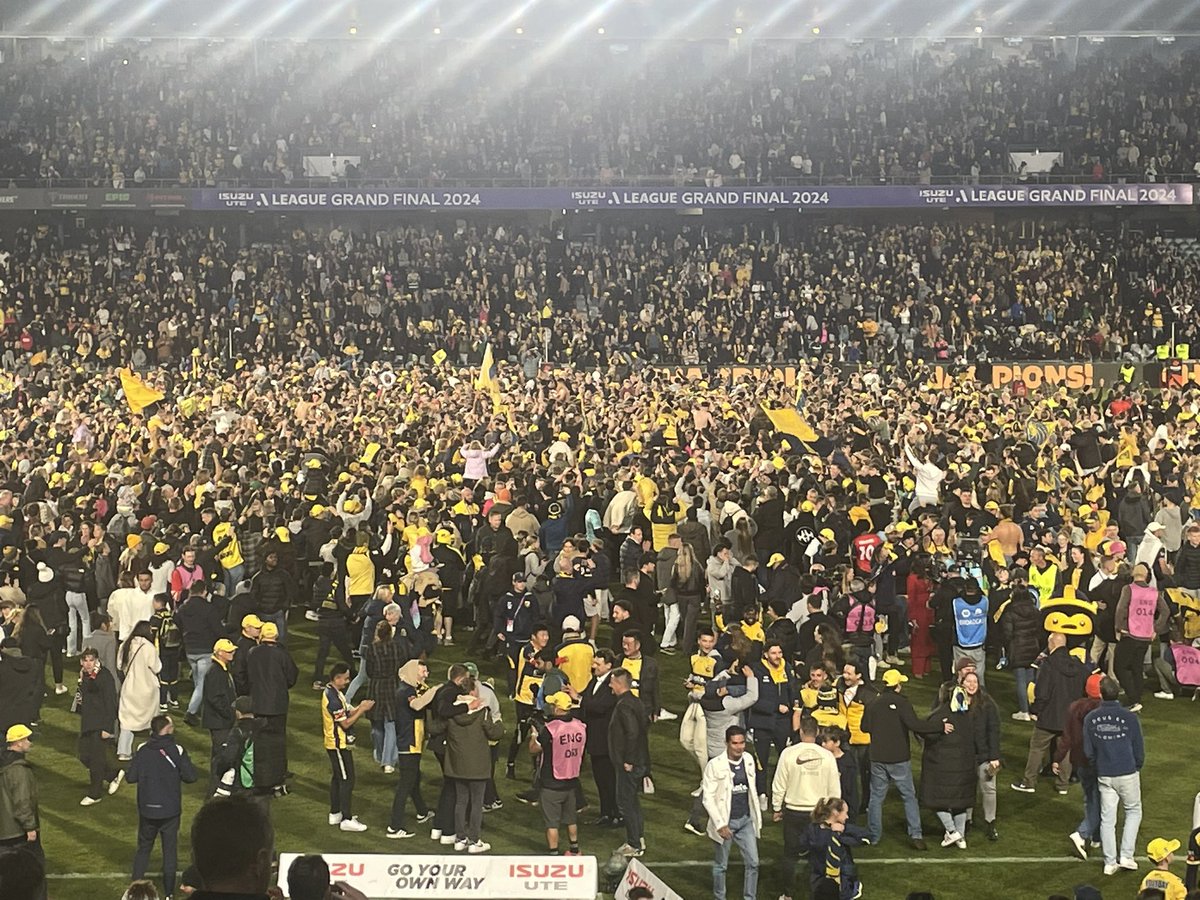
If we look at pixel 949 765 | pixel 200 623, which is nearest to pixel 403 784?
pixel 200 623

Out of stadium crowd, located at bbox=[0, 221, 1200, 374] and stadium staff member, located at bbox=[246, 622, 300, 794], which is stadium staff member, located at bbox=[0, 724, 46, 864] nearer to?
stadium staff member, located at bbox=[246, 622, 300, 794]

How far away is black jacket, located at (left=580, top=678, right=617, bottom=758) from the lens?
39.4 feet

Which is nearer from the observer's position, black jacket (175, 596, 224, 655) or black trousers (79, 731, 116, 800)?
black trousers (79, 731, 116, 800)

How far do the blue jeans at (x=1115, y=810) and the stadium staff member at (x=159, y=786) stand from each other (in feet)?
20.3

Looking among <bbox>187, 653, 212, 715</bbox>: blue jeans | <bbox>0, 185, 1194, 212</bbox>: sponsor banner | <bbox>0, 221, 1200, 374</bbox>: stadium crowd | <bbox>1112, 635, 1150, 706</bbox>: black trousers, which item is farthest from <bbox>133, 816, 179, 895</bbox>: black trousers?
<bbox>0, 185, 1194, 212</bbox>: sponsor banner

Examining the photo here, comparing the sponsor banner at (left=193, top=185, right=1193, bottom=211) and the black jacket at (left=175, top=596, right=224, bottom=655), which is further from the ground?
the sponsor banner at (left=193, top=185, right=1193, bottom=211)

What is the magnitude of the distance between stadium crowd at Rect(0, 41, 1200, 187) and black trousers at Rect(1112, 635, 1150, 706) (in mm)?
31151

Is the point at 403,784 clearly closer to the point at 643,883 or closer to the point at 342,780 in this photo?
the point at 342,780

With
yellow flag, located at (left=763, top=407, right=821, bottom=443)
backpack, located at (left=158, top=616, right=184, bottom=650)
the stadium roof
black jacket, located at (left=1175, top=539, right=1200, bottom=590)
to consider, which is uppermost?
the stadium roof

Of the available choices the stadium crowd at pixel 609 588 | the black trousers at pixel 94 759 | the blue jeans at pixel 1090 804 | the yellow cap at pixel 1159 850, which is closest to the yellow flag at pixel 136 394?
the stadium crowd at pixel 609 588

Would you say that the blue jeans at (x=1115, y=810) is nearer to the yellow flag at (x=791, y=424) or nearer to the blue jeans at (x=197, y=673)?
the blue jeans at (x=197, y=673)

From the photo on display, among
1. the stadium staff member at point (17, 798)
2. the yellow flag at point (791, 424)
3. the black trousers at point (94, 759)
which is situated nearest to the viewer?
the stadium staff member at point (17, 798)

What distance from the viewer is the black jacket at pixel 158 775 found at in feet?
35.3

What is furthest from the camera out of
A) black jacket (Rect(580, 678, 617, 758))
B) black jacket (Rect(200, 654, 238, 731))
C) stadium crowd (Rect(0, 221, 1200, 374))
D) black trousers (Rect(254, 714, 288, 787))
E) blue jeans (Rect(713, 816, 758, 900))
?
stadium crowd (Rect(0, 221, 1200, 374))
